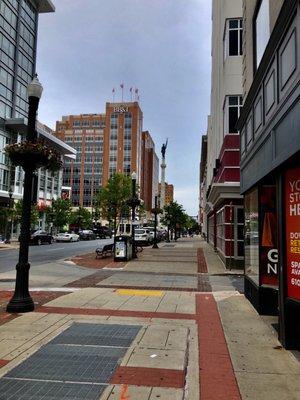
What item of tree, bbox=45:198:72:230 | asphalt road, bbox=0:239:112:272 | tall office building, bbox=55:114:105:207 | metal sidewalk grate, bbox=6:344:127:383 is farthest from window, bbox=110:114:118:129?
metal sidewalk grate, bbox=6:344:127:383

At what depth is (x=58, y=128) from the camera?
147 m

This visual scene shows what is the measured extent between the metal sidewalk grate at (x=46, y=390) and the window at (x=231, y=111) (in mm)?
17469

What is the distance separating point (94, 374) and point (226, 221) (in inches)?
601

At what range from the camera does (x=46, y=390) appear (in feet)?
15.5

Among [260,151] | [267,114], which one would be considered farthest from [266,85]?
[260,151]

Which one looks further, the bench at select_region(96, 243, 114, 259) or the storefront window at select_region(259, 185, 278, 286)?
the bench at select_region(96, 243, 114, 259)

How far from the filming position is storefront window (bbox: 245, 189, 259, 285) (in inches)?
372

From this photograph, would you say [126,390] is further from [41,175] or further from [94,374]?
[41,175]

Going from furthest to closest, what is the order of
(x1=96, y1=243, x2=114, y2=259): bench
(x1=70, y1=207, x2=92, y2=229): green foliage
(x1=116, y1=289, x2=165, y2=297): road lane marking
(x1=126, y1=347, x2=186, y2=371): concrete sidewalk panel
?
(x1=70, y1=207, x2=92, y2=229): green foliage, (x1=96, y1=243, x2=114, y2=259): bench, (x1=116, y1=289, x2=165, y2=297): road lane marking, (x1=126, y1=347, x2=186, y2=371): concrete sidewalk panel

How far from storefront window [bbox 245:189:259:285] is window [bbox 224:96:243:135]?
10.3m

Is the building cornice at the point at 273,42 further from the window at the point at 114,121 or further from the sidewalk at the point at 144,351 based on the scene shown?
the window at the point at 114,121

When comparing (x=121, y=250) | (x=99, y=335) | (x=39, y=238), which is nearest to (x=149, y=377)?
(x=99, y=335)

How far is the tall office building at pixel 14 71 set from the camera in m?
52.9

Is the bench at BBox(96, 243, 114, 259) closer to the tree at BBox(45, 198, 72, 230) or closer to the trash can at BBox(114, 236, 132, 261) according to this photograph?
the trash can at BBox(114, 236, 132, 261)
